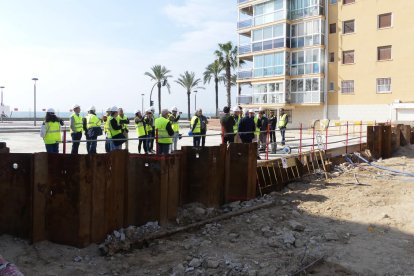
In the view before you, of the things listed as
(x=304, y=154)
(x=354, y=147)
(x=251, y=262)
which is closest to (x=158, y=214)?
(x=251, y=262)

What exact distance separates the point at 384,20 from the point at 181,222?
33257 mm

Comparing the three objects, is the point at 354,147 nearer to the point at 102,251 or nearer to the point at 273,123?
the point at 273,123

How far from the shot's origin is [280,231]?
714 cm

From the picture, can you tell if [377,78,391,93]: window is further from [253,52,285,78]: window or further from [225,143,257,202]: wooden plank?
[225,143,257,202]: wooden plank

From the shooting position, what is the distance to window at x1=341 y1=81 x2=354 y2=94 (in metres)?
37.5

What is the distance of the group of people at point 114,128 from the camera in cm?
1006

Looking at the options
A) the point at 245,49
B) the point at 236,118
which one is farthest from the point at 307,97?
the point at 236,118

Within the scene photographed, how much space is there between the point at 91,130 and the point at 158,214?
216 inches

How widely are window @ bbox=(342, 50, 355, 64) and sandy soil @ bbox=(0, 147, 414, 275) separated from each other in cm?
→ 3046

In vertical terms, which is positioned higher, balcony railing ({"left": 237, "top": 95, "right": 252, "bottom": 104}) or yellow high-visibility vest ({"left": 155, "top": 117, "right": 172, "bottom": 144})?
balcony railing ({"left": 237, "top": 95, "right": 252, "bottom": 104})

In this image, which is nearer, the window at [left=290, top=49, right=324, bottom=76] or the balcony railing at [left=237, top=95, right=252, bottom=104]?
the window at [left=290, top=49, right=324, bottom=76]

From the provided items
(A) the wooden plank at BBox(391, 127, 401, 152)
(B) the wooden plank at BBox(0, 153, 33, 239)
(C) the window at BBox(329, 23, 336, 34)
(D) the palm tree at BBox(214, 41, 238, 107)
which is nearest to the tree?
(D) the palm tree at BBox(214, 41, 238, 107)

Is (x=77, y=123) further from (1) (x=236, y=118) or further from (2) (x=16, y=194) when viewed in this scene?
(2) (x=16, y=194)

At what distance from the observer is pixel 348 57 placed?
37688mm
